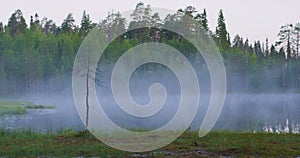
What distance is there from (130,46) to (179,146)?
68257mm

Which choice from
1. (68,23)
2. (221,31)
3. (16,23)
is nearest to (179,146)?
(221,31)

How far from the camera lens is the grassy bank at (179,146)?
15.0 metres

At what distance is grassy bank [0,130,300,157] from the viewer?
1495 centimetres

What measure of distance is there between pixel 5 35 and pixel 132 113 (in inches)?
2248

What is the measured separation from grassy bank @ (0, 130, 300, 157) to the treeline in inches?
2477

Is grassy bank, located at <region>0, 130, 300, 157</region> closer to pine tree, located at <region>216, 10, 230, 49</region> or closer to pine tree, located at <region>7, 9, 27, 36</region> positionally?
pine tree, located at <region>216, 10, 230, 49</region>

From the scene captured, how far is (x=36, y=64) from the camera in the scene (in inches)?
3177

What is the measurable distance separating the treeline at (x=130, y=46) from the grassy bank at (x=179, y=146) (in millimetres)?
62912

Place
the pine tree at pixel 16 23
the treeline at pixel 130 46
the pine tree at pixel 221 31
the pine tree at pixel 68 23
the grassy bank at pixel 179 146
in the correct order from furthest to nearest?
the pine tree at pixel 68 23 < the pine tree at pixel 16 23 < the pine tree at pixel 221 31 < the treeline at pixel 130 46 < the grassy bank at pixel 179 146

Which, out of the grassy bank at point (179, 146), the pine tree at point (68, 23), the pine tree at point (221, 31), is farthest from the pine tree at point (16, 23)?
the grassy bank at point (179, 146)

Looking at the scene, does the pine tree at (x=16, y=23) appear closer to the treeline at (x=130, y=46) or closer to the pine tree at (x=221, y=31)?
the treeline at (x=130, y=46)

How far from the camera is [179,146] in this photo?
16578 mm

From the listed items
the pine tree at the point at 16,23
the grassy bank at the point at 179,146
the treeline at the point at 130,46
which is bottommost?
the grassy bank at the point at 179,146

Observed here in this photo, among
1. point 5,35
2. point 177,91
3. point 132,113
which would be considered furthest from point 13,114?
point 5,35
